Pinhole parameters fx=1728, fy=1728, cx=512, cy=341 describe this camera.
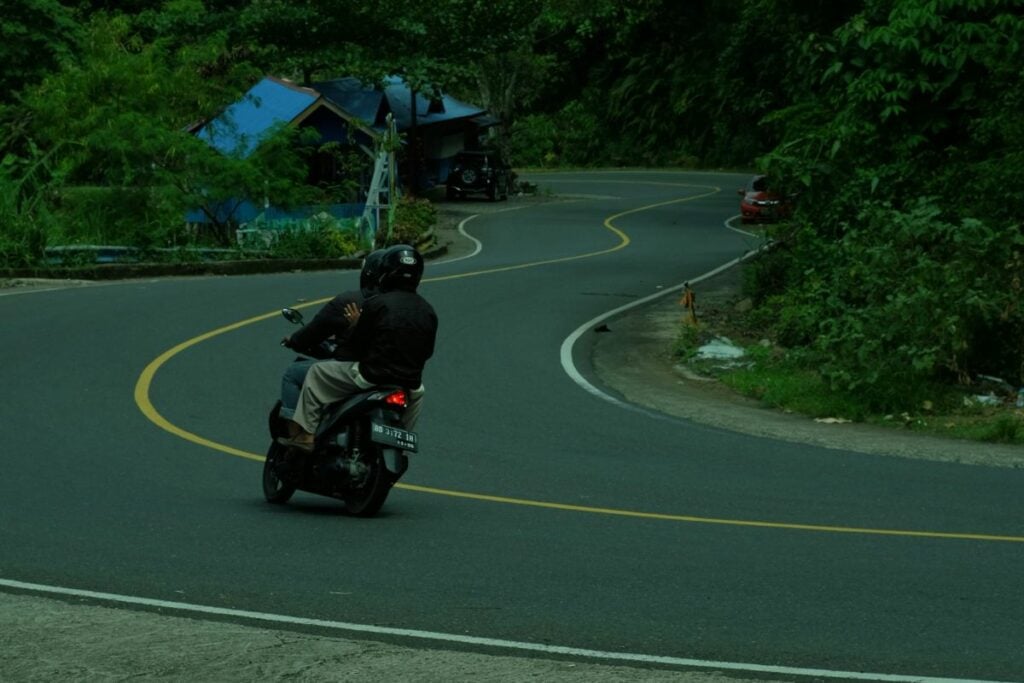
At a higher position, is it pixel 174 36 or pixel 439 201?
pixel 174 36

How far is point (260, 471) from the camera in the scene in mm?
13625

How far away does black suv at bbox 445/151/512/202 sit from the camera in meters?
61.9

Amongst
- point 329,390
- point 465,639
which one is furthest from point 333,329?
point 465,639

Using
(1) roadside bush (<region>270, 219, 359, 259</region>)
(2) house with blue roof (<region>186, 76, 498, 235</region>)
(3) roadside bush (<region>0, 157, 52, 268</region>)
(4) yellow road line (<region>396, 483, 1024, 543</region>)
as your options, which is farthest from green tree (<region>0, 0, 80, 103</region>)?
(4) yellow road line (<region>396, 483, 1024, 543</region>)

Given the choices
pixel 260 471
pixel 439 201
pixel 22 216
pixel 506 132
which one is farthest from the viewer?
pixel 506 132

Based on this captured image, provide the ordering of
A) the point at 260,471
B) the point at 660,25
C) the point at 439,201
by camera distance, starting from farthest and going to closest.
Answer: the point at 660,25 → the point at 439,201 → the point at 260,471

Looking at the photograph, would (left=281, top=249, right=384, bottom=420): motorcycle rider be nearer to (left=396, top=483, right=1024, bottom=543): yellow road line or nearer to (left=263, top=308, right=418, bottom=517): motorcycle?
(left=263, top=308, right=418, bottom=517): motorcycle

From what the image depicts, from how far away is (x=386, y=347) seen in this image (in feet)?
36.8

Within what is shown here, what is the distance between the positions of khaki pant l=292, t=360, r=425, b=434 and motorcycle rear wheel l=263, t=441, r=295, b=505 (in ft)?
1.79

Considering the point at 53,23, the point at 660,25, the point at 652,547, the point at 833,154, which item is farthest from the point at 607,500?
the point at 660,25

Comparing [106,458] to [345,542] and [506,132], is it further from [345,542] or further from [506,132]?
[506,132]

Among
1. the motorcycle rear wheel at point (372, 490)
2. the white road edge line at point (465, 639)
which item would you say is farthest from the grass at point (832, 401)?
the white road edge line at point (465, 639)

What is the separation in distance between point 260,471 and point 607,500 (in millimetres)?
2886

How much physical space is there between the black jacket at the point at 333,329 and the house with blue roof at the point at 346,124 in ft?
84.0
